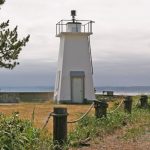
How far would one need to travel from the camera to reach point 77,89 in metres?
37.9

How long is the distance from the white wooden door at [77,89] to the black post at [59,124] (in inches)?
1061

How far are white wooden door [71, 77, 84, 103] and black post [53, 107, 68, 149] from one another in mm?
26937

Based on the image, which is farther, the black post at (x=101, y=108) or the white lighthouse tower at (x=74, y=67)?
the white lighthouse tower at (x=74, y=67)

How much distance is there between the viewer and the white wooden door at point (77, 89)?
37750mm

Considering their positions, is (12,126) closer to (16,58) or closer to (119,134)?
(119,134)

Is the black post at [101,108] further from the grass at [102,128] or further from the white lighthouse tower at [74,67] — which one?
the white lighthouse tower at [74,67]

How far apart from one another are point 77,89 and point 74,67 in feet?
5.62

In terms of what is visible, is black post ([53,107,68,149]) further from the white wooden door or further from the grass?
the white wooden door

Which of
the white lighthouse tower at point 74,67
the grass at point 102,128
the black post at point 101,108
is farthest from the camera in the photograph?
the white lighthouse tower at point 74,67

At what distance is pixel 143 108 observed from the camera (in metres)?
21.9

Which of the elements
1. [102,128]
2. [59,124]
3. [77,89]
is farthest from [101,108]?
[77,89]

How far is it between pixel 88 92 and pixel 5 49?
8336mm

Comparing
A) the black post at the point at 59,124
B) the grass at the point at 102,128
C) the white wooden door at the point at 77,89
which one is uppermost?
the white wooden door at the point at 77,89

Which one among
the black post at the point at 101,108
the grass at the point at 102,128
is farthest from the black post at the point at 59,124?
the black post at the point at 101,108
